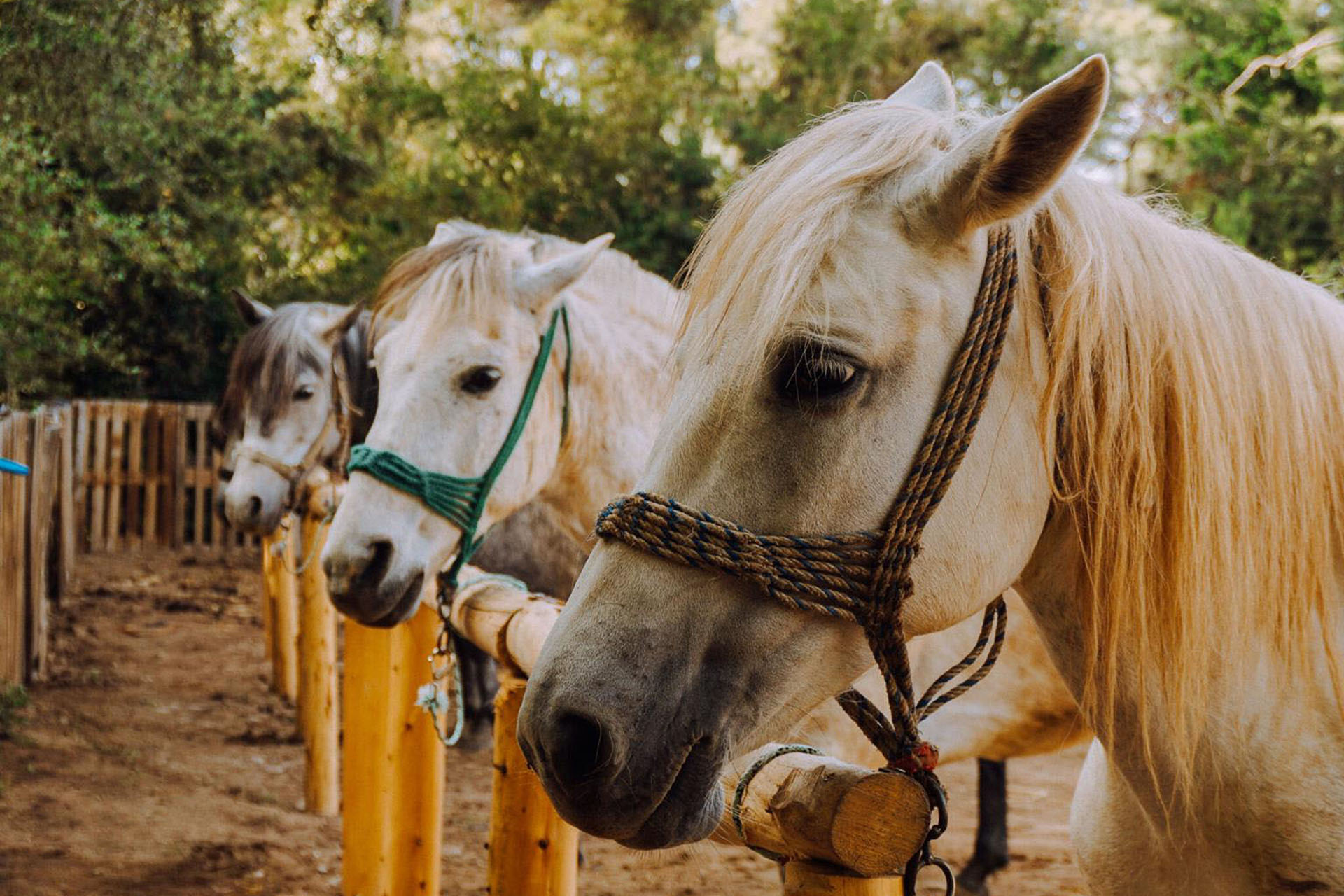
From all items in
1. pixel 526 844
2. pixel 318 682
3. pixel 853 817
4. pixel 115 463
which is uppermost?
pixel 853 817

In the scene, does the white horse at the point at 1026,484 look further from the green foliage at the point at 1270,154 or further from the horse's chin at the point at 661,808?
the green foliage at the point at 1270,154

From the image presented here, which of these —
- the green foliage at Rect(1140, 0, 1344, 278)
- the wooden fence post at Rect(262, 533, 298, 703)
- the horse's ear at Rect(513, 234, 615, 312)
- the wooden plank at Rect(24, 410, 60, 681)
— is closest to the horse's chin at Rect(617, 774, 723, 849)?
the horse's ear at Rect(513, 234, 615, 312)

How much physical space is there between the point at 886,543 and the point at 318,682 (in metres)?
4.20

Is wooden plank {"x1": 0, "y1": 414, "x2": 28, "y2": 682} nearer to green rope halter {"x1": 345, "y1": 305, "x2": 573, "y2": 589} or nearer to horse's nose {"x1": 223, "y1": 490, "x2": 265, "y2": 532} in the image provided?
horse's nose {"x1": 223, "y1": 490, "x2": 265, "y2": 532}

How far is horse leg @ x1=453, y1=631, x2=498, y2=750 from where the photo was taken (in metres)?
5.71

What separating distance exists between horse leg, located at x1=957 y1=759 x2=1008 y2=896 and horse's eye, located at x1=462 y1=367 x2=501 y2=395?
251 cm

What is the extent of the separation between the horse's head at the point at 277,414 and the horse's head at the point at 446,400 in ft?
7.54

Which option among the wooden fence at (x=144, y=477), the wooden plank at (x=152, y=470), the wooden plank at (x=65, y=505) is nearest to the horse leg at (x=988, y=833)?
the wooden plank at (x=65, y=505)

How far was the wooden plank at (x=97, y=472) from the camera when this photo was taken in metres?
11.6

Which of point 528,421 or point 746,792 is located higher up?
point 528,421

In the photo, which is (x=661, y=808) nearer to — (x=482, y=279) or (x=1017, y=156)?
(x=1017, y=156)

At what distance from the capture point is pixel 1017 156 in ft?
3.79

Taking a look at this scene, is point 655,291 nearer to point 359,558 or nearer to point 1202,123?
point 359,558

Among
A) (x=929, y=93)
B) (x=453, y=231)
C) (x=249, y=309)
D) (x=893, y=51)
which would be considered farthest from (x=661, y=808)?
(x=893, y=51)
